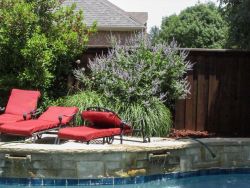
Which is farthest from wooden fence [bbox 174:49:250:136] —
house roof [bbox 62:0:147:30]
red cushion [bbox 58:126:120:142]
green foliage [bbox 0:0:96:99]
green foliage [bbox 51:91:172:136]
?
house roof [bbox 62:0:147:30]

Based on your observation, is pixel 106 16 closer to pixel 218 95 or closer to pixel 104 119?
pixel 218 95

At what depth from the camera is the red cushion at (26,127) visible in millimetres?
8469

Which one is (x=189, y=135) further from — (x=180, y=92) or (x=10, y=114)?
(x=10, y=114)

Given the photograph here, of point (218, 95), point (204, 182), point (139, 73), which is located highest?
point (139, 73)

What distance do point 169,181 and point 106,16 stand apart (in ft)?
44.0

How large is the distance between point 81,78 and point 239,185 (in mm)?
4329

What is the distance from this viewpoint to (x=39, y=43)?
10.1m

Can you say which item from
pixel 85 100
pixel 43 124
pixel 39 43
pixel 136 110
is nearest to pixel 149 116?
pixel 136 110

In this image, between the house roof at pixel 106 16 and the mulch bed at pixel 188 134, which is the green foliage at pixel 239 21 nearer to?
the mulch bed at pixel 188 134

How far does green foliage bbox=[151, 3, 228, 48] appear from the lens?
140 feet

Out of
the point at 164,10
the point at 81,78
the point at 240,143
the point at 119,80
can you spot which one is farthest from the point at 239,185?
the point at 164,10

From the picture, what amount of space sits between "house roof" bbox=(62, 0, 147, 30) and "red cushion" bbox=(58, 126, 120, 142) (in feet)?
38.7

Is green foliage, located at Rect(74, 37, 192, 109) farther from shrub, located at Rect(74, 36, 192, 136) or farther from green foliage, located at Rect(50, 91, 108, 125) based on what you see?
green foliage, located at Rect(50, 91, 108, 125)

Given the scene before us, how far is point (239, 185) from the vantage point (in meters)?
8.17
